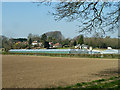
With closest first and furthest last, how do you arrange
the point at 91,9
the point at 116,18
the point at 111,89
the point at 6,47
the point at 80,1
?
the point at 111,89 < the point at 80,1 < the point at 91,9 < the point at 116,18 < the point at 6,47

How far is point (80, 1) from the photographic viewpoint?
1025cm

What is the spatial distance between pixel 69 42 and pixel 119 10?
91.6 m

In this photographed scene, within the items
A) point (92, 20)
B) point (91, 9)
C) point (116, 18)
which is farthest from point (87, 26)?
point (116, 18)

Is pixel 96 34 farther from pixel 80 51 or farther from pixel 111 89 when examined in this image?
pixel 80 51

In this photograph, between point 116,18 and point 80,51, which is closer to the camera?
point 116,18

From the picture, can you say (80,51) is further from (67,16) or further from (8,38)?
(8,38)

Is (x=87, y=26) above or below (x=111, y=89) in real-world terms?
above

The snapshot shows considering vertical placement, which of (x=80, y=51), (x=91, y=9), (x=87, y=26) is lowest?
(x=80, y=51)

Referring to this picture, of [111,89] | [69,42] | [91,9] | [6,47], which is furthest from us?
[69,42]

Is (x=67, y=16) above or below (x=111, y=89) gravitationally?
above

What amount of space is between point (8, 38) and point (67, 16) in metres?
102

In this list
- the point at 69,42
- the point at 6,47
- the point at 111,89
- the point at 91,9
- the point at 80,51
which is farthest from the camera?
the point at 69,42

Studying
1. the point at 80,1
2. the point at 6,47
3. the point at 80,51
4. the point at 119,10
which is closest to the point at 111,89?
the point at 80,1

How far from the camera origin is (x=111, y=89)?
7.16 m
